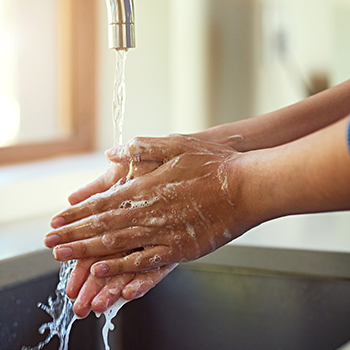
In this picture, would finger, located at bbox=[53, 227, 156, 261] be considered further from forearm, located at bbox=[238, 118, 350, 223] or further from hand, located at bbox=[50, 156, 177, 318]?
forearm, located at bbox=[238, 118, 350, 223]

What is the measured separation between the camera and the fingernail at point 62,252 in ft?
1.94

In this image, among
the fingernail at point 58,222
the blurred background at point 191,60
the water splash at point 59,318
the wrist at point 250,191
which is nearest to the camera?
the wrist at point 250,191

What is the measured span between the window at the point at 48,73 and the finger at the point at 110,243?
31.0 inches

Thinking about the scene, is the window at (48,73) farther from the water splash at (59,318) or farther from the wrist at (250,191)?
the wrist at (250,191)

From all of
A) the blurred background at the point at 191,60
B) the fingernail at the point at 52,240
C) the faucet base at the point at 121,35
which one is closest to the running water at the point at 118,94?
the faucet base at the point at 121,35

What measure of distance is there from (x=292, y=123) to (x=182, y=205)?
0.91ft

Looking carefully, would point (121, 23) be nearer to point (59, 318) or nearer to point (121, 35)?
point (121, 35)

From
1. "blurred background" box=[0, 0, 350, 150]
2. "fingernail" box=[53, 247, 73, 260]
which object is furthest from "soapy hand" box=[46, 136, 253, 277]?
"blurred background" box=[0, 0, 350, 150]

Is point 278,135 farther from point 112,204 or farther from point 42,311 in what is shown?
point 42,311

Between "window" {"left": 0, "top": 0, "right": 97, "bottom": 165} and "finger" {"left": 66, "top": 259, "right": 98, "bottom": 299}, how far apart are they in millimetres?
774

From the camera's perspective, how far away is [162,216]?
60 centimetres

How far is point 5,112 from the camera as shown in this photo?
4.63 ft

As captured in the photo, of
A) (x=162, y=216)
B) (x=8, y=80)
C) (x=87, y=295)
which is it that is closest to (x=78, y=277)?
(x=87, y=295)

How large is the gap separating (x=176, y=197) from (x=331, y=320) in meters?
0.42
